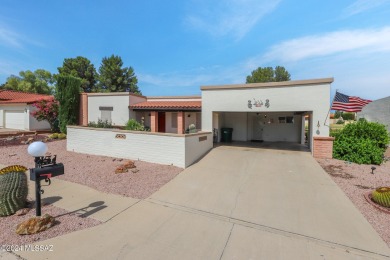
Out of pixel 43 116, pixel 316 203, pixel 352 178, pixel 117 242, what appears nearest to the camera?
pixel 117 242

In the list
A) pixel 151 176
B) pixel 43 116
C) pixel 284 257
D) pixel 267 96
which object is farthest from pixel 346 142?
pixel 43 116

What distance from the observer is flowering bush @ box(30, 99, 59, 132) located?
52.1ft

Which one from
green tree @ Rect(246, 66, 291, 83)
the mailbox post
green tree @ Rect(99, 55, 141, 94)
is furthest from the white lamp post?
green tree @ Rect(246, 66, 291, 83)

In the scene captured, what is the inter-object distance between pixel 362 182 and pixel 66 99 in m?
19.1

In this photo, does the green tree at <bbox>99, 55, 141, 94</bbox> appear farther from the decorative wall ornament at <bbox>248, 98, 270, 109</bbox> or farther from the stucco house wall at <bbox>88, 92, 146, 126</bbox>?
the decorative wall ornament at <bbox>248, 98, 270, 109</bbox>

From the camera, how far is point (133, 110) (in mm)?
16172

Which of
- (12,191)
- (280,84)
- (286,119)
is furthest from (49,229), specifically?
(286,119)

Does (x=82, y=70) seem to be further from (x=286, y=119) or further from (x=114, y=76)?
(x=286, y=119)

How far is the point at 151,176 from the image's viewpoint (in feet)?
23.4

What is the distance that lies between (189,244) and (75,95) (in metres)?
17.1

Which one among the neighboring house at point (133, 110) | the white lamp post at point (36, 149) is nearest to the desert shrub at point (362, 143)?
the neighboring house at point (133, 110)

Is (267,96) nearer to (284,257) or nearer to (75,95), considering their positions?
(284,257)

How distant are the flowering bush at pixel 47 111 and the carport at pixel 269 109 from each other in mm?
13323

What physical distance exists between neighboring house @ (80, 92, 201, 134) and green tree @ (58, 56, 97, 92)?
16.8 metres
